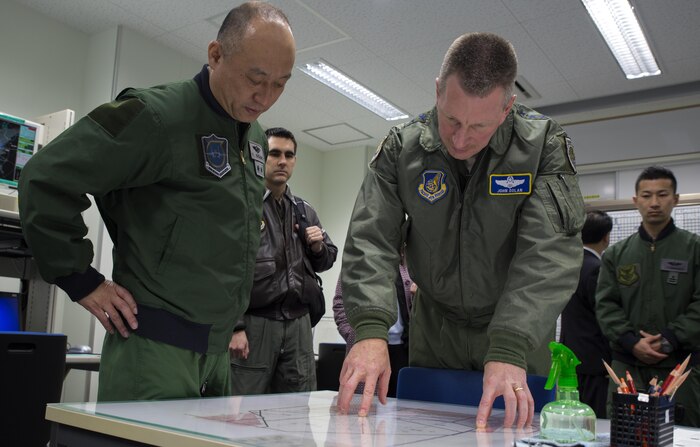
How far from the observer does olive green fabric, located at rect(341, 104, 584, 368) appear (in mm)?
1152

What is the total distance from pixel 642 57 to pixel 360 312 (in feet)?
13.2

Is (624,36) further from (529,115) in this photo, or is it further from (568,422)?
(568,422)

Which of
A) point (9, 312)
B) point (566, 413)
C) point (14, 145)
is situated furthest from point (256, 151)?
point (14, 145)

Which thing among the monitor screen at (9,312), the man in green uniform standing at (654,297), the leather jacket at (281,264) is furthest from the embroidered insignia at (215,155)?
the man in green uniform standing at (654,297)

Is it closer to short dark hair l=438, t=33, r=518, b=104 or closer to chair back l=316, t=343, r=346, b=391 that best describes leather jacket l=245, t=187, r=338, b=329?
chair back l=316, t=343, r=346, b=391

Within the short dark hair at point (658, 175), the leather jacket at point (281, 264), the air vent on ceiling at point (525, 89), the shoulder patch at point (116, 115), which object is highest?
the air vent on ceiling at point (525, 89)

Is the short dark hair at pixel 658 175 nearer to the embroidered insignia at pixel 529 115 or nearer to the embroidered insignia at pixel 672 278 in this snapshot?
the embroidered insignia at pixel 672 278

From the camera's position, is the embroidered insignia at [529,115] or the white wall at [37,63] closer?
the embroidered insignia at [529,115]

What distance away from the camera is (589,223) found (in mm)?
3674

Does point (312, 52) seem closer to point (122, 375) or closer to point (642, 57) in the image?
point (642, 57)

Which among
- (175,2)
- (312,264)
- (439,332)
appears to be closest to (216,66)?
(439,332)

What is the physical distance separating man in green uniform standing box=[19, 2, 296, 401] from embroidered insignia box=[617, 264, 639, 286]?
2429 mm

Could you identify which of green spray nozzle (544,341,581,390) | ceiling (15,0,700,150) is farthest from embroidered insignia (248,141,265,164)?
ceiling (15,0,700,150)

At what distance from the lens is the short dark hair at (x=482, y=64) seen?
112 centimetres
